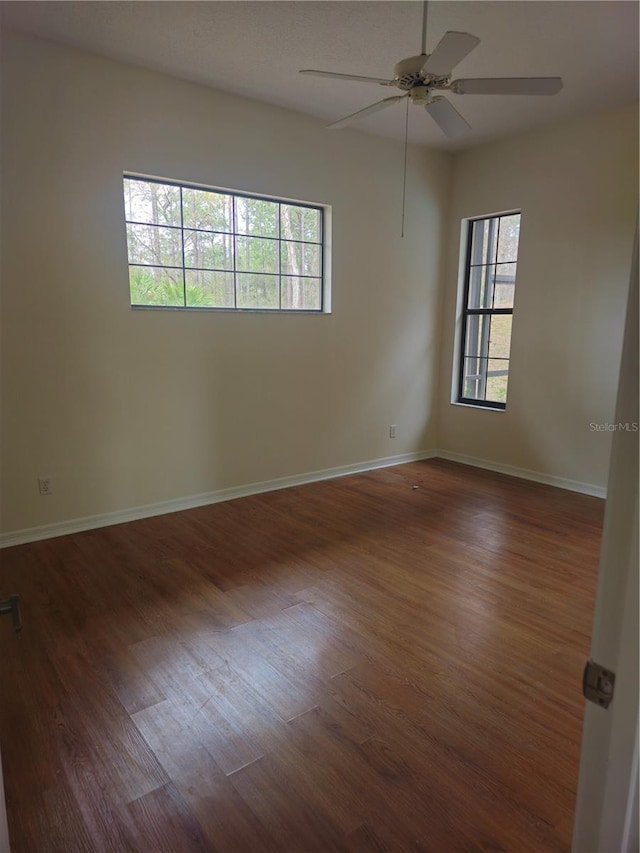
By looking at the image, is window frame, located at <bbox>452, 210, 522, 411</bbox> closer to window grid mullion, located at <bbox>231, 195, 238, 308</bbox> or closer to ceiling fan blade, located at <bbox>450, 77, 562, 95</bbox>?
window grid mullion, located at <bbox>231, 195, 238, 308</bbox>

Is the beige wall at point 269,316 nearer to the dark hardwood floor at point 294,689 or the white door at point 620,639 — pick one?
the dark hardwood floor at point 294,689

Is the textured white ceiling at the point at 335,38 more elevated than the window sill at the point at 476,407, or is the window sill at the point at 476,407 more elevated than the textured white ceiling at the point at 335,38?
the textured white ceiling at the point at 335,38

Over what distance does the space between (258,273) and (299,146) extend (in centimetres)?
107

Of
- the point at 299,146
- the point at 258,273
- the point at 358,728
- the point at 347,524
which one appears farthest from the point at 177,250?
the point at 358,728

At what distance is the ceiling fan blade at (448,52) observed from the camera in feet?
6.45

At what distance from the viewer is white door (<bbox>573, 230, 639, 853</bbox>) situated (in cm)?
59

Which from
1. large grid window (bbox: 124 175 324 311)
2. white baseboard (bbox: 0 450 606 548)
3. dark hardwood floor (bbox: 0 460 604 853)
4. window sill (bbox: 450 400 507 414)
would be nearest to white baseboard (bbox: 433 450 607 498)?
white baseboard (bbox: 0 450 606 548)

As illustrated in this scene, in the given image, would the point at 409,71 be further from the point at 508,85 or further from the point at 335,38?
the point at 335,38

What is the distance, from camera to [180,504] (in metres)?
3.98

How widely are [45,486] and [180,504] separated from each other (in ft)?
3.15

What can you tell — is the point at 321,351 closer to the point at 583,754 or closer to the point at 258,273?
the point at 258,273

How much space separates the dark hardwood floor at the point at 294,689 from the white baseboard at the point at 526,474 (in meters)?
1.06

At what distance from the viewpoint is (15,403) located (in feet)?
→ 10.5

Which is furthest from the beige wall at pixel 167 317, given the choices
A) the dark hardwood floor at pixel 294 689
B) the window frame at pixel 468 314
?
the dark hardwood floor at pixel 294 689
